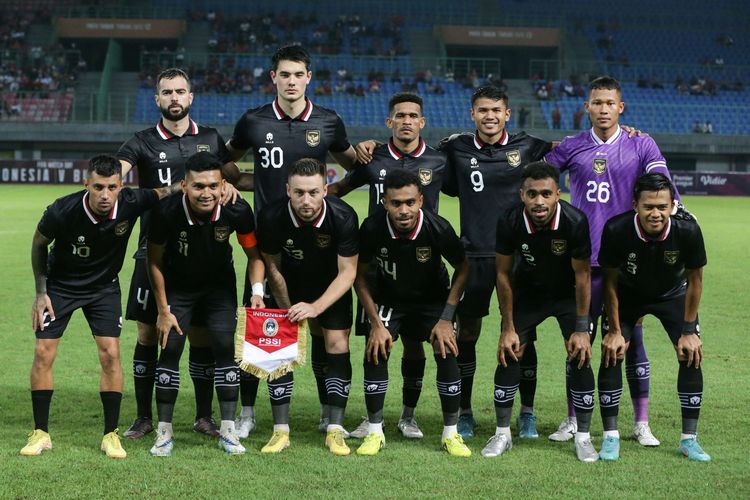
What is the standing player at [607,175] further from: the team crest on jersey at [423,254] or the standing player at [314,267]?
the standing player at [314,267]

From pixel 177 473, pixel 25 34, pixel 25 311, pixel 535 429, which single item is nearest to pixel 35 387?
pixel 177 473

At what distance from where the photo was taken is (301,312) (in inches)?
244

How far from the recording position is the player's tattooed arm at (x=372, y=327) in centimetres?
628

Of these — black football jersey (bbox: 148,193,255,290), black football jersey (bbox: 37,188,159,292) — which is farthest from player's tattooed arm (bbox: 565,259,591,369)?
black football jersey (bbox: 37,188,159,292)

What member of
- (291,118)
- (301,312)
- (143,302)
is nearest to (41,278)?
(143,302)

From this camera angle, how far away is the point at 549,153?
6.93 meters

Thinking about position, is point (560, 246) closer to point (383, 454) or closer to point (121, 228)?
point (383, 454)

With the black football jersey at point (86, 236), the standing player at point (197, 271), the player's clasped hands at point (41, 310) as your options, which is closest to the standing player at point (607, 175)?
the standing player at point (197, 271)

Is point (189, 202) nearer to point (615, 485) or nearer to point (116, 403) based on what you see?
point (116, 403)

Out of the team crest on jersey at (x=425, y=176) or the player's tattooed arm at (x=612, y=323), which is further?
the team crest on jersey at (x=425, y=176)

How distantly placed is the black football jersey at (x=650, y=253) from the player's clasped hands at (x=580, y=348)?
0.45 metres

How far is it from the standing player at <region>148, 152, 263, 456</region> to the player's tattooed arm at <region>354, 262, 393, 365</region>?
0.68 m

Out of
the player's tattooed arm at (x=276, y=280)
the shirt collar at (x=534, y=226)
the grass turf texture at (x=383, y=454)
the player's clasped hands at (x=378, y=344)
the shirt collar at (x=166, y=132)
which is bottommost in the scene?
the grass turf texture at (x=383, y=454)

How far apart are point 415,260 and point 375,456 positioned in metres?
1.30
